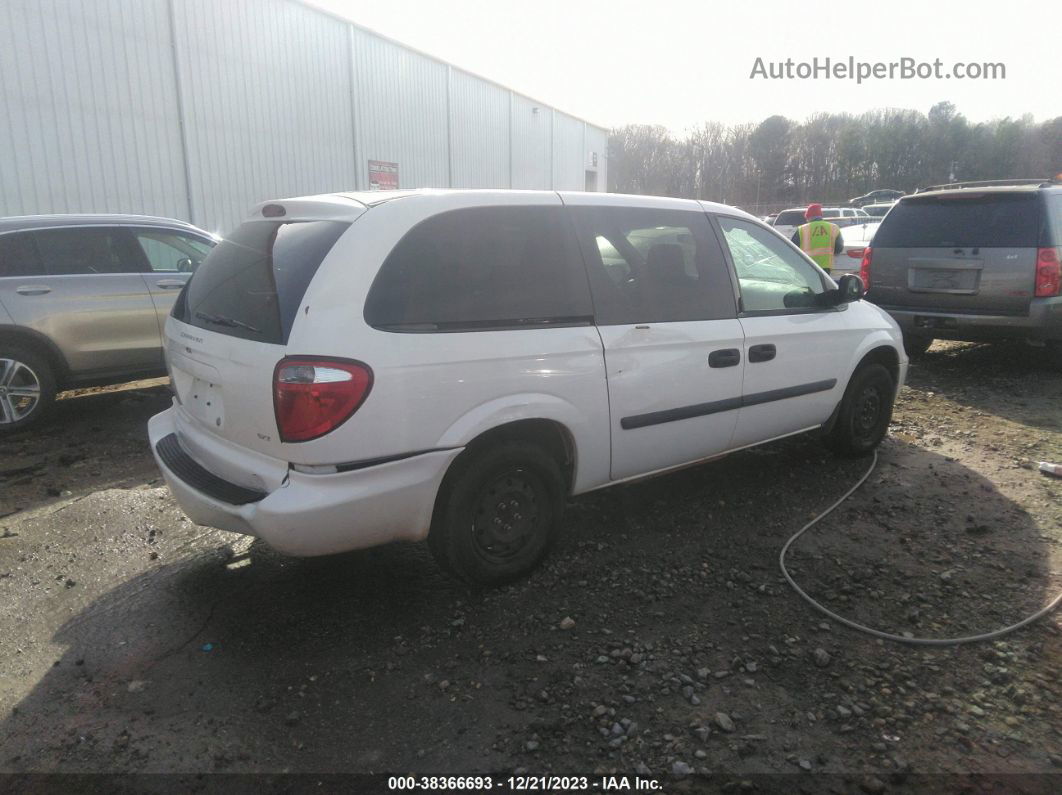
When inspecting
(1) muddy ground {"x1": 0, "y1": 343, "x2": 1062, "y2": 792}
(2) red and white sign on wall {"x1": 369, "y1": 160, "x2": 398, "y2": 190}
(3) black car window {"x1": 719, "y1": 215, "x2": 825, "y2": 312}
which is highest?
(2) red and white sign on wall {"x1": 369, "y1": 160, "x2": 398, "y2": 190}

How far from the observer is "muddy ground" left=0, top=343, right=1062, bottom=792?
239cm

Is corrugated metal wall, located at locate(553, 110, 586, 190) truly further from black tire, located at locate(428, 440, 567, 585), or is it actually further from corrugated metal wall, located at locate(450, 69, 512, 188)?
black tire, located at locate(428, 440, 567, 585)

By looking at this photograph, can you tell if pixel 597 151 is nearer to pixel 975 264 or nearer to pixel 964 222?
pixel 964 222

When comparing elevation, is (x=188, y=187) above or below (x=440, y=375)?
above

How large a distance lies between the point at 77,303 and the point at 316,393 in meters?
4.24

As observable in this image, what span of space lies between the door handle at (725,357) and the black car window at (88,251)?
500 cm

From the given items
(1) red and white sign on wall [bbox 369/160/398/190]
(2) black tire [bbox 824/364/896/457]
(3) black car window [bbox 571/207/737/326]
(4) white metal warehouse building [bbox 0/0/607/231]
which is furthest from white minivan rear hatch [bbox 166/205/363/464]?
(1) red and white sign on wall [bbox 369/160/398/190]

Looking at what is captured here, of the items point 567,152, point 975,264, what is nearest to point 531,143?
point 567,152

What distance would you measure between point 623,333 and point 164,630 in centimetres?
242

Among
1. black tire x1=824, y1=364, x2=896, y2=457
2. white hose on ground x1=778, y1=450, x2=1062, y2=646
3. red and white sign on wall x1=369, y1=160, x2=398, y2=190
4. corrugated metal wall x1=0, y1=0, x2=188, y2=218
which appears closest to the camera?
white hose on ground x1=778, y1=450, x2=1062, y2=646

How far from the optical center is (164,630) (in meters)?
3.10

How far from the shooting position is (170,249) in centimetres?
662

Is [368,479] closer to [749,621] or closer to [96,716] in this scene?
[96,716]

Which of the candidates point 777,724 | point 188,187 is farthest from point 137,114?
point 777,724
